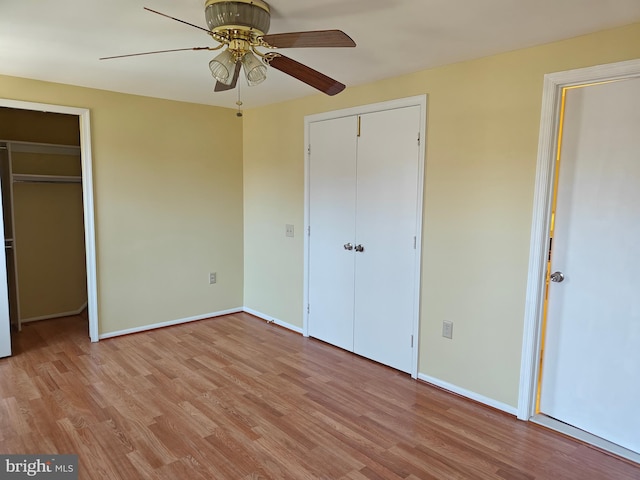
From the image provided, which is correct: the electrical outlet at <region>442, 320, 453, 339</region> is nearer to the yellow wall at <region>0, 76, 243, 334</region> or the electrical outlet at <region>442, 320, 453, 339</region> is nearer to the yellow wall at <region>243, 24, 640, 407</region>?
the yellow wall at <region>243, 24, 640, 407</region>

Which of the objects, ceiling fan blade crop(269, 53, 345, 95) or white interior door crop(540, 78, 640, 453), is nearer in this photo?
ceiling fan blade crop(269, 53, 345, 95)

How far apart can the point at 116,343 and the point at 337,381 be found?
217 centimetres

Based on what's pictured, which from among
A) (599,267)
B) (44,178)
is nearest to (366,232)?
(599,267)

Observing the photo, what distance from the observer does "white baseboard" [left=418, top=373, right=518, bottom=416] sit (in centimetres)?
277

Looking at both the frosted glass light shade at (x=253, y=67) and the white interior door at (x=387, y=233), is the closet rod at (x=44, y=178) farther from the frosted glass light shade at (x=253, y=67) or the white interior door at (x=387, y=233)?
the frosted glass light shade at (x=253, y=67)

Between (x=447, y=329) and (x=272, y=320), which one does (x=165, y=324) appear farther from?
(x=447, y=329)

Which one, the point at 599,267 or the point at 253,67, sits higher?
the point at 253,67

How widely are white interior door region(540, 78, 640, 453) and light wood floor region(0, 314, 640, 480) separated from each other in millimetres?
280

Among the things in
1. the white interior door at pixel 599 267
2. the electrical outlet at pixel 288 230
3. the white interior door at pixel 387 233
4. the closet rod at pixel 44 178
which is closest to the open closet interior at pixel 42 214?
the closet rod at pixel 44 178

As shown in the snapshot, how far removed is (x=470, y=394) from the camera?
297cm

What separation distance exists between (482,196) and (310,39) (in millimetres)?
1606

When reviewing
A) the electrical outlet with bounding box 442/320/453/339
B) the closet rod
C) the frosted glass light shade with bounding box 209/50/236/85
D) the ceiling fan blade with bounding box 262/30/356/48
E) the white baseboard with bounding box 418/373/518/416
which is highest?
the ceiling fan blade with bounding box 262/30/356/48

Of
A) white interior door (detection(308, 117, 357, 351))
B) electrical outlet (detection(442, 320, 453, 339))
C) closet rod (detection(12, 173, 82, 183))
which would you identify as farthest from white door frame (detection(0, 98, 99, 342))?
electrical outlet (detection(442, 320, 453, 339))

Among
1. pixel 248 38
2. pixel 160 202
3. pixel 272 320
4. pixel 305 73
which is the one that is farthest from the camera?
pixel 272 320
